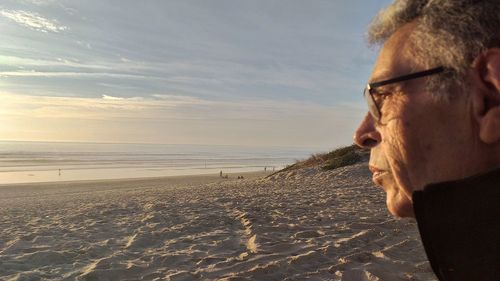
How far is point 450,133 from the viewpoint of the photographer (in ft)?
4.08

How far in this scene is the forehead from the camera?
1.38m

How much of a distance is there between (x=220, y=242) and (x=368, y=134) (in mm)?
4603

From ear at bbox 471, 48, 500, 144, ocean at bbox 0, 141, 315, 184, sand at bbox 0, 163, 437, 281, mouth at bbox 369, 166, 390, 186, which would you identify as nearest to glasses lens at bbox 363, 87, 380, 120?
mouth at bbox 369, 166, 390, 186

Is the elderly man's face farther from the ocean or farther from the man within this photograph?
the ocean

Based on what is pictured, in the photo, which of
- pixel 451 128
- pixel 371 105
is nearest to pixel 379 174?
pixel 371 105

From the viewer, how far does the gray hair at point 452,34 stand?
121cm

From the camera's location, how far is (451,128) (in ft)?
4.07

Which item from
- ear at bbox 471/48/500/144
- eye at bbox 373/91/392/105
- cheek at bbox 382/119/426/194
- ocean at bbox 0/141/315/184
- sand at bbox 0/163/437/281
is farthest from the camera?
ocean at bbox 0/141/315/184

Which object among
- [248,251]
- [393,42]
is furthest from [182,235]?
[393,42]

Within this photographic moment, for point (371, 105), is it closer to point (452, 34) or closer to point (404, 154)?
point (404, 154)

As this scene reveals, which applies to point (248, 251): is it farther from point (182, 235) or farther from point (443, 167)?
point (443, 167)

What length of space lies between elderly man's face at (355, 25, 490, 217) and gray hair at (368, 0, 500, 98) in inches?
1.7

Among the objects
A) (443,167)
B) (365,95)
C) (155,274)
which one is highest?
(365,95)

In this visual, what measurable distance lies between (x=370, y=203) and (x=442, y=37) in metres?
7.54
